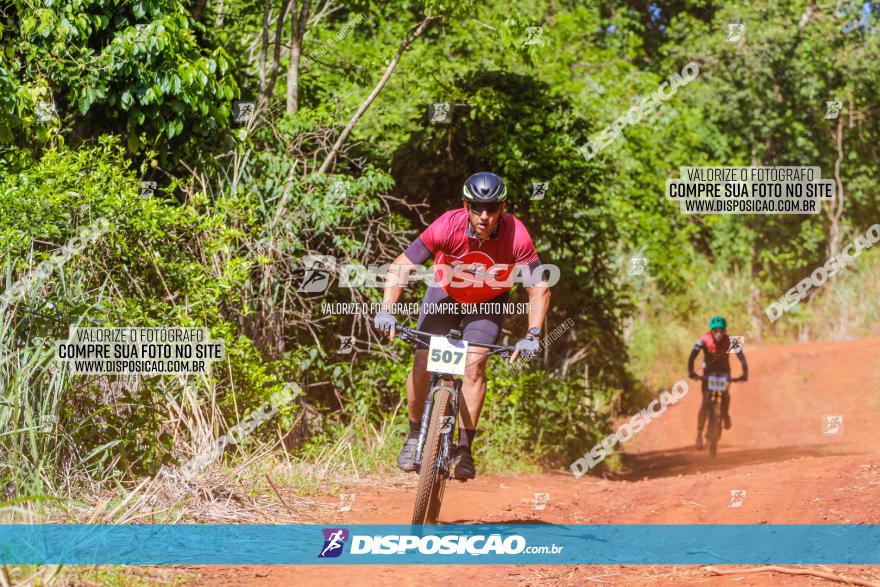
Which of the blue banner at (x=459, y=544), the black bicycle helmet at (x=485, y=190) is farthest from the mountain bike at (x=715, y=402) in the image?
the black bicycle helmet at (x=485, y=190)

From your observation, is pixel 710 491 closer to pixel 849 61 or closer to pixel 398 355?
pixel 398 355

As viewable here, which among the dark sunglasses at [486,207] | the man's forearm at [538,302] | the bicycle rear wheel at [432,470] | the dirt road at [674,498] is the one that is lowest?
the dirt road at [674,498]

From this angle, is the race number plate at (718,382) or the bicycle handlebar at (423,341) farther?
the race number plate at (718,382)

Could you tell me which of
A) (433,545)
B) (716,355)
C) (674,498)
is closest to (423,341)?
(433,545)

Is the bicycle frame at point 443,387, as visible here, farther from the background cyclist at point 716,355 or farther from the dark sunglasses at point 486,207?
the background cyclist at point 716,355

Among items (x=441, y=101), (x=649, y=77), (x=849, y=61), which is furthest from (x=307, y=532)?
(x=849, y=61)

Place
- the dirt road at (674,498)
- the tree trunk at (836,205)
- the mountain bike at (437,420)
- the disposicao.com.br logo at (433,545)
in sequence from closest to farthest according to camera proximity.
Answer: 1. the dirt road at (674,498)
2. the disposicao.com.br logo at (433,545)
3. the mountain bike at (437,420)
4. the tree trunk at (836,205)

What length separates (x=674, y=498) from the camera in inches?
340

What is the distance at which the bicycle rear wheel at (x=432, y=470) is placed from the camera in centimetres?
661

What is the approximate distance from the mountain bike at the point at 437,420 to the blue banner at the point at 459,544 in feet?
0.70

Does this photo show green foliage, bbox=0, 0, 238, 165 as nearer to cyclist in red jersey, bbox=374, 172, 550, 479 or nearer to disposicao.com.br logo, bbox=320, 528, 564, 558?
cyclist in red jersey, bbox=374, 172, 550, 479

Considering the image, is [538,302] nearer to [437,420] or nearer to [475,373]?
[475,373]

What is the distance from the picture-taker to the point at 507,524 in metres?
7.57

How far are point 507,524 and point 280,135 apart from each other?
16.3ft
